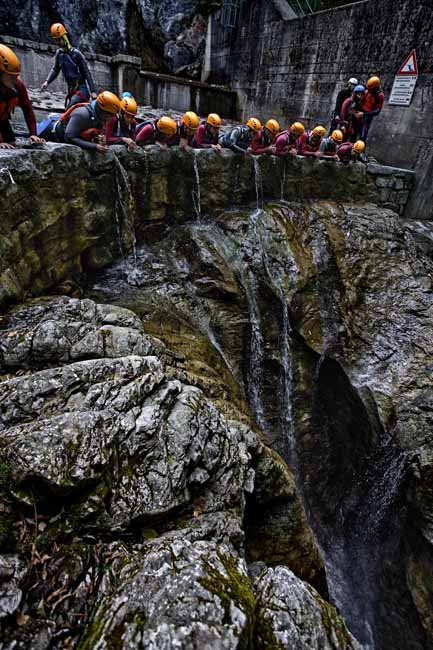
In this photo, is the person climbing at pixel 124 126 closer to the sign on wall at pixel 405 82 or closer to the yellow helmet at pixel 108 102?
the yellow helmet at pixel 108 102

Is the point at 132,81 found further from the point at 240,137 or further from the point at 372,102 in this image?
the point at 372,102

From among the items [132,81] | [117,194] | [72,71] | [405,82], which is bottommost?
[117,194]

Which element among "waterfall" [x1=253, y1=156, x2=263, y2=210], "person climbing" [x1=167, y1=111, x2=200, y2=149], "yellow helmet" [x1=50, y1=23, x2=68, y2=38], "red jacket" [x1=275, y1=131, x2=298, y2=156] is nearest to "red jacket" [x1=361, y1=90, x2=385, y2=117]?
"red jacket" [x1=275, y1=131, x2=298, y2=156]

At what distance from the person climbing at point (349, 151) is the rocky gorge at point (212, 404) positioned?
0.31 meters

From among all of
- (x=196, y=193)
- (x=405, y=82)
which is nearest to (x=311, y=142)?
(x=405, y=82)

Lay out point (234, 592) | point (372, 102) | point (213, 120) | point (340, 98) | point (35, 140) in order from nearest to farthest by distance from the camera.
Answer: point (234, 592) → point (35, 140) → point (213, 120) → point (372, 102) → point (340, 98)

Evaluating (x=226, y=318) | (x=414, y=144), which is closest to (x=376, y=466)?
(x=226, y=318)

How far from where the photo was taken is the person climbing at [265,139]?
862cm

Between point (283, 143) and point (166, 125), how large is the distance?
3402mm

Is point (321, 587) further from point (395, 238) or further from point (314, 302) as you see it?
point (395, 238)

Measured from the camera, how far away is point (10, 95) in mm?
4719

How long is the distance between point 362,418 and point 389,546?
261 centimetres

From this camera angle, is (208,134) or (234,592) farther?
(208,134)

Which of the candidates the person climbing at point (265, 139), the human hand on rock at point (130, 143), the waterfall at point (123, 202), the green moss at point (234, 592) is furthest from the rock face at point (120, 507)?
the person climbing at point (265, 139)
